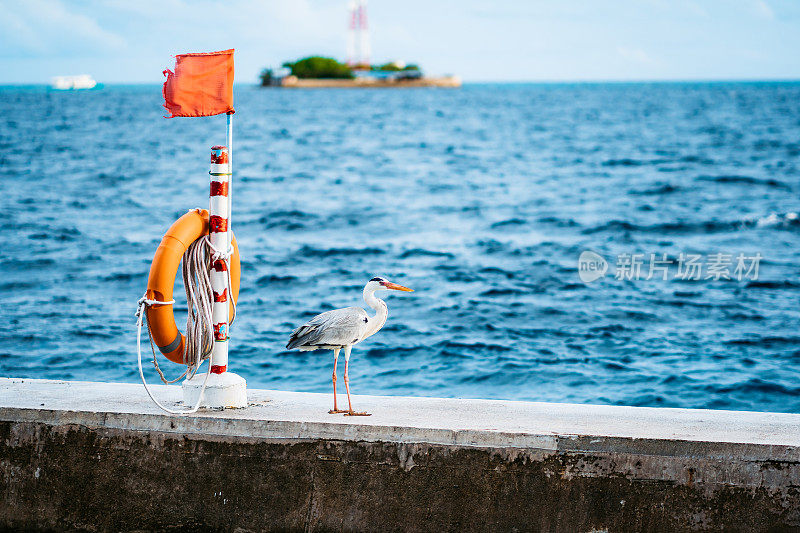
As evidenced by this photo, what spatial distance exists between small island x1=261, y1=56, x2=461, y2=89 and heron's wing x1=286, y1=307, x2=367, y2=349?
16098 cm

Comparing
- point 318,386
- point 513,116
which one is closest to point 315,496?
point 318,386

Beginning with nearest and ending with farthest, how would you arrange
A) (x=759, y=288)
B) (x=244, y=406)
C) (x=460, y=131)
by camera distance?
(x=244, y=406), (x=759, y=288), (x=460, y=131)

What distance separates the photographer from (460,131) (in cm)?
5812

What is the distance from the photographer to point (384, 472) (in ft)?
13.4

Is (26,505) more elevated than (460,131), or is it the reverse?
(460,131)

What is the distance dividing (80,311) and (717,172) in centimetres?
2579

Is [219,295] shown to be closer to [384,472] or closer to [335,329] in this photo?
[335,329]

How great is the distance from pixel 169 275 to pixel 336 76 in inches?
6456

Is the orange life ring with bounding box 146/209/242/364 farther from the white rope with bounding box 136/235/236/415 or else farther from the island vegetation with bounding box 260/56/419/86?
the island vegetation with bounding box 260/56/419/86

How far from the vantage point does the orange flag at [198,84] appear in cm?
453

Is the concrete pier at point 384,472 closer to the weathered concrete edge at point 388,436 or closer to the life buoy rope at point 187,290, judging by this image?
the weathered concrete edge at point 388,436

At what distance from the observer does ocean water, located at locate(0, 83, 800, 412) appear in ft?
31.1

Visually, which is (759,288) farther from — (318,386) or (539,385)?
(318,386)

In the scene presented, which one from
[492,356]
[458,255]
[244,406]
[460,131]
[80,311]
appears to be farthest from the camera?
[460,131]
